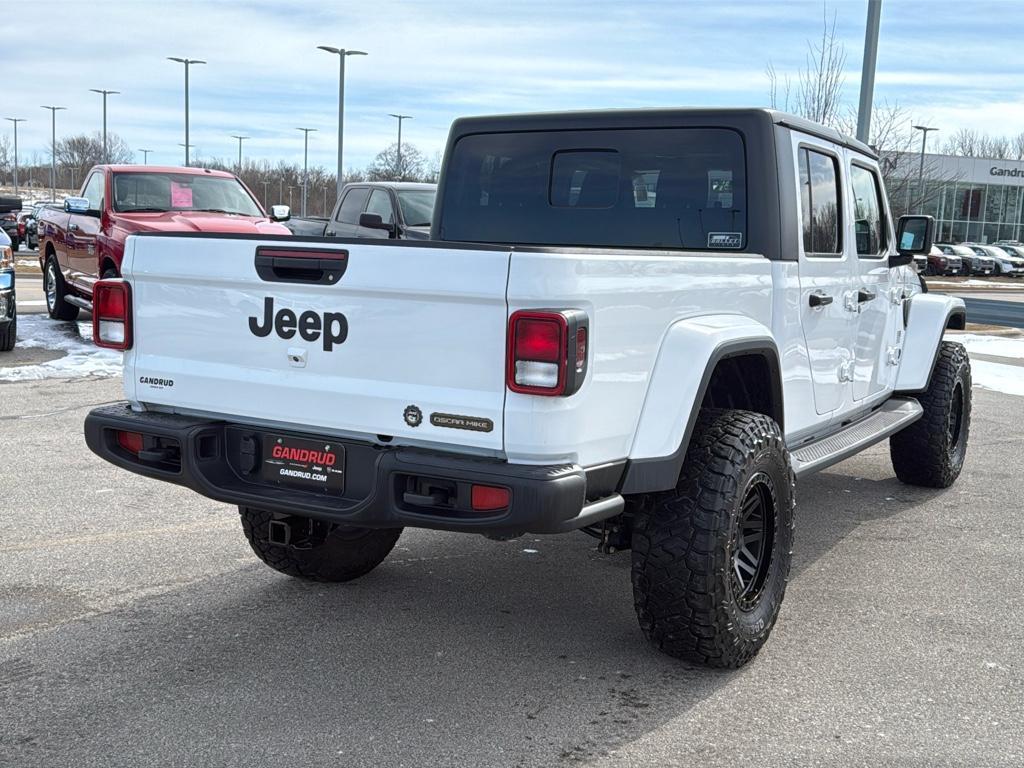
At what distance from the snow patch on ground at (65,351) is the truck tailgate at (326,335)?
21.9ft

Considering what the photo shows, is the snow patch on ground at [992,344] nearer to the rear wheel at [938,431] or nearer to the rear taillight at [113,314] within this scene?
the rear wheel at [938,431]

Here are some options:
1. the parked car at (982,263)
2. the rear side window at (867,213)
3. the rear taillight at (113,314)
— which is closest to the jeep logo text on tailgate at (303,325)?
the rear taillight at (113,314)

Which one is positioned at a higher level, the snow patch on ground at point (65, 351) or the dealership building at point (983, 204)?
the dealership building at point (983, 204)

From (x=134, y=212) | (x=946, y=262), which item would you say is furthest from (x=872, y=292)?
(x=946, y=262)

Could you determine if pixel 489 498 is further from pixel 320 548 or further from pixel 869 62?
pixel 869 62

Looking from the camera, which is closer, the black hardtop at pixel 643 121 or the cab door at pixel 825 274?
the black hardtop at pixel 643 121

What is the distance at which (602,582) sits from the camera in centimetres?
500

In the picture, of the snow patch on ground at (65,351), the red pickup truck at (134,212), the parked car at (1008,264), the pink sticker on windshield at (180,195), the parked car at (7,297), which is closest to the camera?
the snow patch on ground at (65,351)

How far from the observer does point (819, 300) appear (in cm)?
486

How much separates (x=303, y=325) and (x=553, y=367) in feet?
3.09

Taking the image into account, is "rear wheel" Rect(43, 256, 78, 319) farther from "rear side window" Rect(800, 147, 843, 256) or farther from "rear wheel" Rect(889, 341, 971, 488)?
"rear side window" Rect(800, 147, 843, 256)

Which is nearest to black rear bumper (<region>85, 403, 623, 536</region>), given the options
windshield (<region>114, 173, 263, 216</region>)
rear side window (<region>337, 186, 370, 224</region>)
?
windshield (<region>114, 173, 263, 216</region>)

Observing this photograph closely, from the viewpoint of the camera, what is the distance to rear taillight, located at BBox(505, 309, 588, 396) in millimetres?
3213

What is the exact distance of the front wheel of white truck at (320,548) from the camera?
4496 mm
